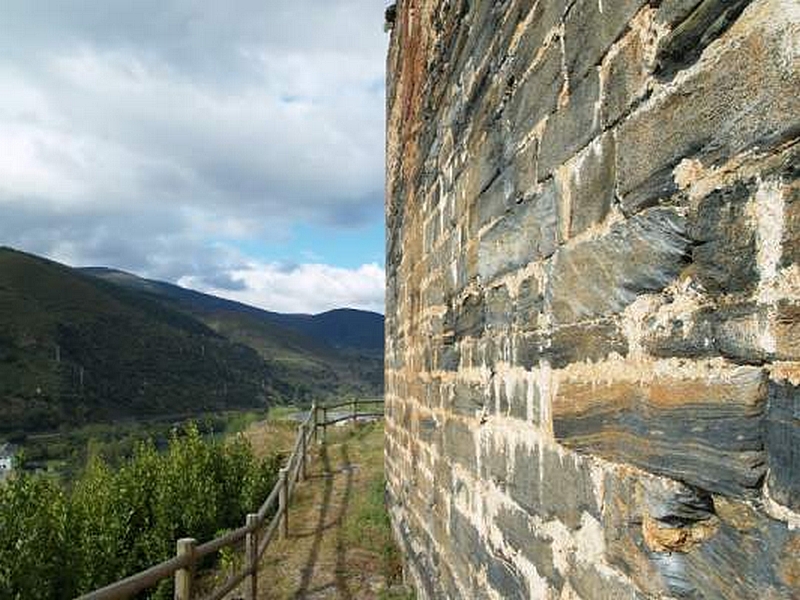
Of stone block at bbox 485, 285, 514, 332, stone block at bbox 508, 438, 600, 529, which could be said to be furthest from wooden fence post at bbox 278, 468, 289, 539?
stone block at bbox 508, 438, 600, 529

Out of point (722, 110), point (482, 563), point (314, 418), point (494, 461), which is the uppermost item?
point (722, 110)

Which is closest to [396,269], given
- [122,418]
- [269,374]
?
[122,418]

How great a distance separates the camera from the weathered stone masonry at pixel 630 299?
1.16m

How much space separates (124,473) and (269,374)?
101m

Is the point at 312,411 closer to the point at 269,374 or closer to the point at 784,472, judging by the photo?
the point at 784,472

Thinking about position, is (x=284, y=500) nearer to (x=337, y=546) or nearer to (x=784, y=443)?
(x=337, y=546)

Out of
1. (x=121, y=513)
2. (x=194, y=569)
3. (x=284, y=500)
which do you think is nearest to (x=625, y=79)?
(x=194, y=569)

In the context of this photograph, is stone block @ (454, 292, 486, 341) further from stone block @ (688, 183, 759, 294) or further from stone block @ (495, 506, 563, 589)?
stone block @ (688, 183, 759, 294)

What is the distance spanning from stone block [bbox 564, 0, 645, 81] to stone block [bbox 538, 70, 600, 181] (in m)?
0.05

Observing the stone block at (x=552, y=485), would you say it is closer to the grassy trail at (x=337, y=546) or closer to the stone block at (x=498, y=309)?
the stone block at (x=498, y=309)

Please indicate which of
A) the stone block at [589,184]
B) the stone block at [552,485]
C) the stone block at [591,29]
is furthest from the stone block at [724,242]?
the stone block at [552,485]

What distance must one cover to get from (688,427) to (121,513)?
9583mm

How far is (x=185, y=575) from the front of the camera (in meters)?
4.32

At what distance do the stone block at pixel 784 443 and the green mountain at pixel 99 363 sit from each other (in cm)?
6328
